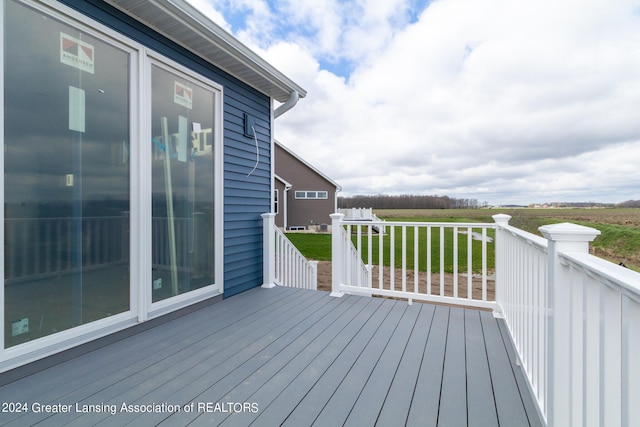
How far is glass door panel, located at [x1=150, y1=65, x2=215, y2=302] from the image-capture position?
2688 mm

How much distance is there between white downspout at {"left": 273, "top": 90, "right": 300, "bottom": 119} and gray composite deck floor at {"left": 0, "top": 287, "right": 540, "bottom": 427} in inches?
110

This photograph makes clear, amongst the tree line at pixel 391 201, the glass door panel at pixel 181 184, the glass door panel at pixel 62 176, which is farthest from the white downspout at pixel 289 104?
the tree line at pixel 391 201

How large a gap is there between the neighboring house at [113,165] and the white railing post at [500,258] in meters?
2.82

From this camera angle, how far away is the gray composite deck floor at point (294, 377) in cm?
150

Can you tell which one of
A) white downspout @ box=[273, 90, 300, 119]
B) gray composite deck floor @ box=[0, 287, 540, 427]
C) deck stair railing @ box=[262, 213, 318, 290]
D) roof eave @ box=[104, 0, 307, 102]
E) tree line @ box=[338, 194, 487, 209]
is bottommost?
gray composite deck floor @ box=[0, 287, 540, 427]

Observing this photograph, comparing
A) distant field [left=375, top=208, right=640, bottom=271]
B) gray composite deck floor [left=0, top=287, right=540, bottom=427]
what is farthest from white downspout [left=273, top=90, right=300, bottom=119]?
distant field [left=375, top=208, right=640, bottom=271]

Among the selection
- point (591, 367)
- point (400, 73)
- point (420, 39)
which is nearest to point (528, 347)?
point (591, 367)

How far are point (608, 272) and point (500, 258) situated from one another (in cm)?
234

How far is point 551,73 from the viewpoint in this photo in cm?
715

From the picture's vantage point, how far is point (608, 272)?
733 millimetres

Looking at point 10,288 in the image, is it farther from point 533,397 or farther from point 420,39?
point 420,39

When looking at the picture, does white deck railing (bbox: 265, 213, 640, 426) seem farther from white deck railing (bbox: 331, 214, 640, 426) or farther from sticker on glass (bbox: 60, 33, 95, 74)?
sticker on glass (bbox: 60, 33, 95, 74)

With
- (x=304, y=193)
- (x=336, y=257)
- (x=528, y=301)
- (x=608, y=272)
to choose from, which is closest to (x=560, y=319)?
(x=608, y=272)

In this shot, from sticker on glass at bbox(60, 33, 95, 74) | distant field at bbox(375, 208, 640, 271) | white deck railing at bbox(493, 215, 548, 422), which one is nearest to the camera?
white deck railing at bbox(493, 215, 548, 422)
